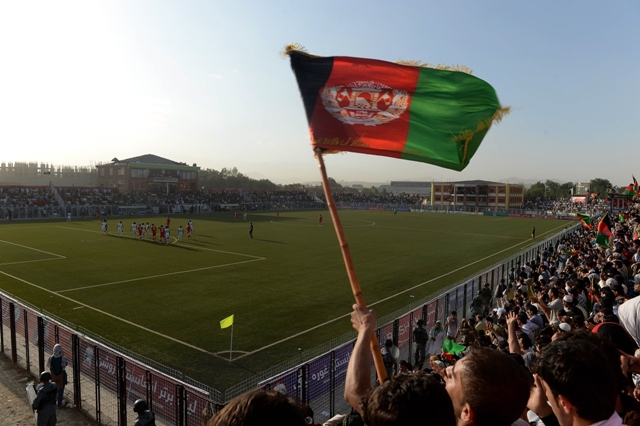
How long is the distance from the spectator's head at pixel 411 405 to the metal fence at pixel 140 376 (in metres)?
5.92

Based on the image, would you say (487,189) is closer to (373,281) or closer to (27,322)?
(373,281)

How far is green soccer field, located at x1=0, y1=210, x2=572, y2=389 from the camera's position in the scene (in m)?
14.3

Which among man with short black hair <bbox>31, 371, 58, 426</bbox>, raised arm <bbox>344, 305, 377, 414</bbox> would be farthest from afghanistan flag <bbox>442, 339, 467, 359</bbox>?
man with short black hair <bbox>31, 371, 58, 426</bbox>

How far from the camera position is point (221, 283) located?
22.8 m

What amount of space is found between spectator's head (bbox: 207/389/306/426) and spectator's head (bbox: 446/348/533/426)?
3.41ft

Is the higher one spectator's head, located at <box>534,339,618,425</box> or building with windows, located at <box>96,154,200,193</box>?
building with windows, located at <box>96,154,200,193</box>

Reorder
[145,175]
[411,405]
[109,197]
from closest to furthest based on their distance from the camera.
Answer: [411,405] → [109,197] → [145,175]

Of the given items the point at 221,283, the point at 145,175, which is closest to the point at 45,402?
the point at 221,283

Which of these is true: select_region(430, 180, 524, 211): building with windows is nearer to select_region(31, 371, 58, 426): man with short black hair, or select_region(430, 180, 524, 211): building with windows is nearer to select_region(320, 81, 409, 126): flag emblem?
A: select_region(320, 81, 409, 126): flag emblem

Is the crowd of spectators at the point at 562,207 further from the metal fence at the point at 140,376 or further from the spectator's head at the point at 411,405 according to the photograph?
the spectator's head at the point at 411,405

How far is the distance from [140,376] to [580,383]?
8.41m

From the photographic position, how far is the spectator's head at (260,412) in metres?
1.93

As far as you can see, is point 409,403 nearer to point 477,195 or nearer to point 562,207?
point 562,207

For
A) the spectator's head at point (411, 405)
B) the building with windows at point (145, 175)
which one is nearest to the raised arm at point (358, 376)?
the spectator's head at point (411, 405)
